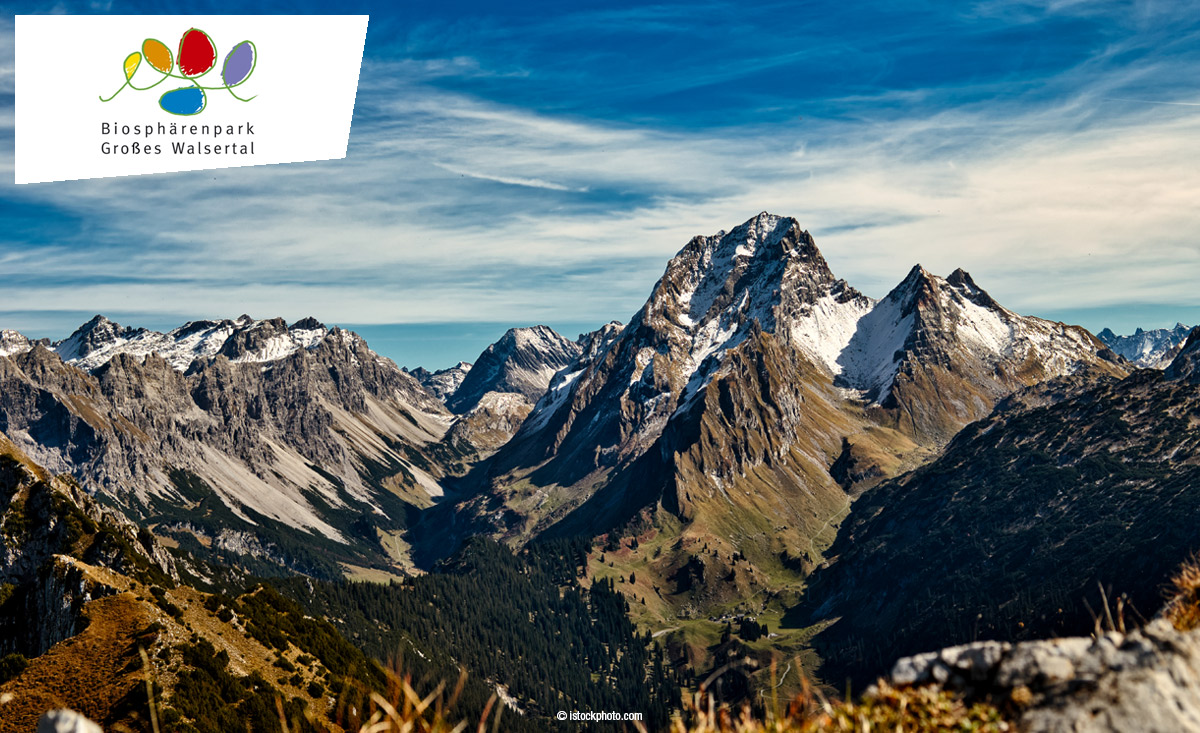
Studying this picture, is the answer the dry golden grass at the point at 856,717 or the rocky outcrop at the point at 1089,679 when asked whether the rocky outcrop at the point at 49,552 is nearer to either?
the dry golden grass at the point at 856,717

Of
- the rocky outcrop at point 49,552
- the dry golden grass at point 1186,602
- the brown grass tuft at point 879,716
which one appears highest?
the rocky outcrop at point 49,552

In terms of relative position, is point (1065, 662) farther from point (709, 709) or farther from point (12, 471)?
point (12, 471)

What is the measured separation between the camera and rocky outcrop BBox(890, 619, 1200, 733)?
13.3m

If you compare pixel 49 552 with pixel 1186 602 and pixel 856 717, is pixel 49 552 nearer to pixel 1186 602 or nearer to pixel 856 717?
pixel 856 717

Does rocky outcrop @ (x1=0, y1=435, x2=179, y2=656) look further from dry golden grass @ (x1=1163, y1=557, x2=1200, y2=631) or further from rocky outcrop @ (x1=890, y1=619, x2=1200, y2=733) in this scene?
dry golden grass @ (x1=1163, y1=557, x2=1200, y2=631)

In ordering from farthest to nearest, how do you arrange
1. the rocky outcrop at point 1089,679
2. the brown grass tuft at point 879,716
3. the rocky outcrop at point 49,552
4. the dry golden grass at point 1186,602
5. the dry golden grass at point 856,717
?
the rocky outcrop at point 49,552 < the dry golden grass at point 1186,602 < the brown grass tuft at point 879,716 < the dry golden grass at point 856,717 < the rocky outcrop at point 1089,679

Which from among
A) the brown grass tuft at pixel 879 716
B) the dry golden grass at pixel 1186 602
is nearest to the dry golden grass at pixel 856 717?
the brown grass tuft at pixel 879 716

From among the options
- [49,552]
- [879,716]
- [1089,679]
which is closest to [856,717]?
[879,716]

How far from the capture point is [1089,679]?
14.0m

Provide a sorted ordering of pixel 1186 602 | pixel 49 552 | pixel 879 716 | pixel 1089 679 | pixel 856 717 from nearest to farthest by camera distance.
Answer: pixel 1089 679 < pixel 879 716 < pixel 856 717 < pixel 1186 602 < pixel 49 552

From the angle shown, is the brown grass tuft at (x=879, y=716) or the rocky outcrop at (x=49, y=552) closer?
the brown grass tuft at (x=879, y=716)

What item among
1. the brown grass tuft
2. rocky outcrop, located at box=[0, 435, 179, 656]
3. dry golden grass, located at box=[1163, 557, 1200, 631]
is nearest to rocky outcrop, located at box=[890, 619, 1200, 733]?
the brown grass tuft

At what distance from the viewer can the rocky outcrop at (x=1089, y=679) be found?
43.7 ft

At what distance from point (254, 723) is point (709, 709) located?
69.1 m
